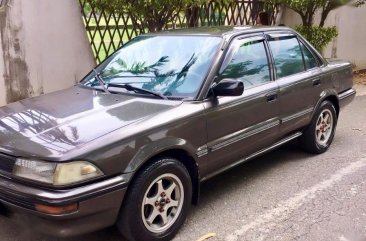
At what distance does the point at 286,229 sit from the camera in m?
3.56

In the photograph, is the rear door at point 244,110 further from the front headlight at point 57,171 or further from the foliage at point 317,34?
the foliage at point 317,34

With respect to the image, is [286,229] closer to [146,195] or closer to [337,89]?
[146,195]

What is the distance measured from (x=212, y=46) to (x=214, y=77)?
1.19 ft

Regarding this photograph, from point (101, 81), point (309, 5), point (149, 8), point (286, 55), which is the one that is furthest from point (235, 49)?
point (309, 5)

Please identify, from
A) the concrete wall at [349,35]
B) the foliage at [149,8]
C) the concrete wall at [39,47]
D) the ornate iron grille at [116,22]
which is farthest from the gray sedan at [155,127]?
the concrete wall at [349,35]

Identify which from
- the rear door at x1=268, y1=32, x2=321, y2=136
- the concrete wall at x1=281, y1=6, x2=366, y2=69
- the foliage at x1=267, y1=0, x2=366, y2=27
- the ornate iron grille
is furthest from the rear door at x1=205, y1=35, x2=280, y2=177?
the concrete wall at x1=281, y1=6, x2=366, y2=69

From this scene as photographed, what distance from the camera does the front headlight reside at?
2762 mm

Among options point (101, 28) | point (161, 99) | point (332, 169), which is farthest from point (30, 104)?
point (101, 28)

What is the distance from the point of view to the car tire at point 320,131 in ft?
16.8

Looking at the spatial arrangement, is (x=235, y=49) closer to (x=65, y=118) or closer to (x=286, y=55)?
(x=286, y=55)

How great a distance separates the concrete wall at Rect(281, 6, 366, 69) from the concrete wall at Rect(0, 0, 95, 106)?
6.12 metres

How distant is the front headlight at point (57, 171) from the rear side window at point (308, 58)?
10.1 ft

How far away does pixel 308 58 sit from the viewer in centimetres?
512

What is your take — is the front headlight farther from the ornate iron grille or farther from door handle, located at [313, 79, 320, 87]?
the ornate iron grille
